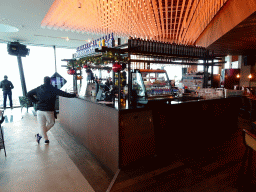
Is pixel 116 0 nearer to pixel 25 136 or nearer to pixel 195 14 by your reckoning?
pixel 195 14

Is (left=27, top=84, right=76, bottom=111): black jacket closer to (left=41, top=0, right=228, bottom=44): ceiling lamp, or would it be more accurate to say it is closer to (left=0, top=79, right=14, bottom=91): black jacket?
(left=41, top=0, right=228, bottom=44): ceiling lamp

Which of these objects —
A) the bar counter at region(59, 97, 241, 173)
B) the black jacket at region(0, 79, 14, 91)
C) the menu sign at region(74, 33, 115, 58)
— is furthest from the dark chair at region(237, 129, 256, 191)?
the black jacket at region(0, 79, 14, 91)

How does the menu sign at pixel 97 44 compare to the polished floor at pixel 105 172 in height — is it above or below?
above

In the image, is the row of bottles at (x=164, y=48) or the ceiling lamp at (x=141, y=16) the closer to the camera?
the row of bottles at (x=164, y=48)

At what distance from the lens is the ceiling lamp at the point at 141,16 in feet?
12.1

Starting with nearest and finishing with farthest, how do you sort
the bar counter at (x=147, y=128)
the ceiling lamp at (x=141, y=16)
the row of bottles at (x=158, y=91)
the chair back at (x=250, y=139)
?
the chair back at (x=250, y=139) → the bar counter at (x=147, y=128) → the row of bottles at (x=158, y=91) → the ceiling lamp at (x=141, y=16)

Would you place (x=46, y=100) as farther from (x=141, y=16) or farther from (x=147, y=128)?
(x=141, y=16)

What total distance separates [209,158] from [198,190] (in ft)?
3.43

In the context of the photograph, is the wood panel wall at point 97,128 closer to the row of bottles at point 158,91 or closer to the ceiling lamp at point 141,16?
the row of bottles at point 158,91

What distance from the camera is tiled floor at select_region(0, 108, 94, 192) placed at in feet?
8.36

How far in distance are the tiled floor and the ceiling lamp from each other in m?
3.43

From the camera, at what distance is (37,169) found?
3.04 m

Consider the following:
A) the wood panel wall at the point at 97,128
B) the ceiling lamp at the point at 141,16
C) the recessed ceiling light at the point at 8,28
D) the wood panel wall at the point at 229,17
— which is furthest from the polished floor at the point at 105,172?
the recessed ceiling light at the point at 8,28

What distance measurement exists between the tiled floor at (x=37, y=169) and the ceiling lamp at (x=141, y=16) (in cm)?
A: 343
